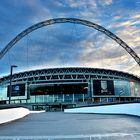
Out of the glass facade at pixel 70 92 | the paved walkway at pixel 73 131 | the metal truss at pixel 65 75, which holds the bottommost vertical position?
the paved walkway at pixel 73 131

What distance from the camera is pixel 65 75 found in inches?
4195

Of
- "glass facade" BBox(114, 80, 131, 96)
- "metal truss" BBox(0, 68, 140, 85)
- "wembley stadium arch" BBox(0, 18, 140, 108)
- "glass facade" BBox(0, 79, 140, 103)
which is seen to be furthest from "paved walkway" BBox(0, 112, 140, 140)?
"glass facade" BBox(114, 80, 131, 96)

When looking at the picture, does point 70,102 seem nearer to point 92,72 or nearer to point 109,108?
point 92,72

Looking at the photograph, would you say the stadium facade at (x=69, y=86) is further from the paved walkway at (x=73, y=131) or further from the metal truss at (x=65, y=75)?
the paved walkway at (x=73, y=131)

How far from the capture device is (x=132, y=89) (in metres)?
117

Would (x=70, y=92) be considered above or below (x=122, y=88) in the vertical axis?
below

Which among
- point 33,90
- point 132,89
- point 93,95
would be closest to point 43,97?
point 33,90

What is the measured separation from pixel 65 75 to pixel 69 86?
15.1 ft

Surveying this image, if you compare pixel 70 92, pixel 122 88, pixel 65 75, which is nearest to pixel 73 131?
pixel 70 92

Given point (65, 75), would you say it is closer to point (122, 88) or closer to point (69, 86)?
point (69, 86)

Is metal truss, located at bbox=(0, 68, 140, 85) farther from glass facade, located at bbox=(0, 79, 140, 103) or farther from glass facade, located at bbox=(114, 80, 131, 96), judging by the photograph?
glass facade, located at bbox=(114, 80, 131, 96)

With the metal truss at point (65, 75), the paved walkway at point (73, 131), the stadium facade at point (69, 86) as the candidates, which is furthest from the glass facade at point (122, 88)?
the paved walkway at point (73, 131)

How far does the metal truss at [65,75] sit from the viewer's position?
10619 centimetres

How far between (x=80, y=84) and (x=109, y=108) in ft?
254
